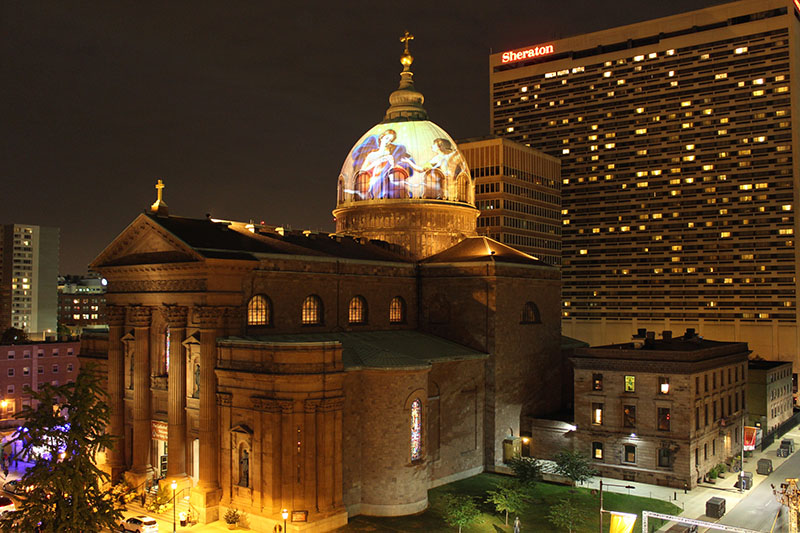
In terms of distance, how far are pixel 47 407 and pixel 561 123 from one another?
407 feet

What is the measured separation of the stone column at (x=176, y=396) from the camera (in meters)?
46.5

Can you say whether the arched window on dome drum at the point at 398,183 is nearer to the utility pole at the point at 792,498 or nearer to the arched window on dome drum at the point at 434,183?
the arched window on dome drum at the point at 434,183

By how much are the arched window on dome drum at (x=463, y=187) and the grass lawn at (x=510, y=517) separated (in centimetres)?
2473

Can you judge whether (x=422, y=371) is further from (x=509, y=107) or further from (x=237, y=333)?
(x=509, y=107)

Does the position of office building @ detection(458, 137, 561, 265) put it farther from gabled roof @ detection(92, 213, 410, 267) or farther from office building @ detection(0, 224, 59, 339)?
office building @ detection(0, 224, 59, 339)

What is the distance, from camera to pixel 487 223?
115875 millimetres

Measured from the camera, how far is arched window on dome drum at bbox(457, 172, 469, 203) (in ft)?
212

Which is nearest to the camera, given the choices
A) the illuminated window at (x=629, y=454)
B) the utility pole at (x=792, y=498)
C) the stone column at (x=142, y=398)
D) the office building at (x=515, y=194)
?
the utility pole at (x=792, y=498)

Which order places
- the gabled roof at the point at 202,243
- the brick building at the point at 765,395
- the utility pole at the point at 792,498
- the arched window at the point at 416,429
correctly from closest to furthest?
the utility pole at the point at 792,498
the gabled roof at the point at 202,243
the arched window at the point at 416,429
the brick building at the point at 765,395

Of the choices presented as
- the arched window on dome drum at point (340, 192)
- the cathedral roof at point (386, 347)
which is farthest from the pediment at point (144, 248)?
the arched window on dome drum at point (340, 192)

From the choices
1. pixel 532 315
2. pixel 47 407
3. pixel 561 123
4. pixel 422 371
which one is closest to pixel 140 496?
pixel 47 407

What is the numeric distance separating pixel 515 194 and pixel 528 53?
43.9 m

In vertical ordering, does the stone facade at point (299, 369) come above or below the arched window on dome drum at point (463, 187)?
below

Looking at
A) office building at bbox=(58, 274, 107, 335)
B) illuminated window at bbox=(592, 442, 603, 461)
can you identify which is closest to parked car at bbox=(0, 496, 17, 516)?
illuminated window at bbox=(592, 442, 603, 461)
